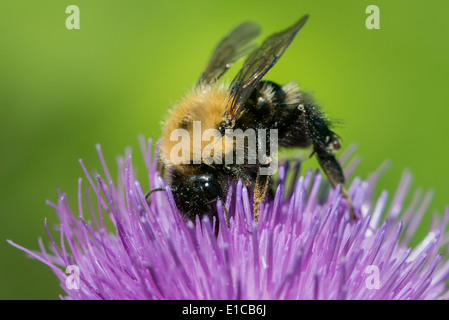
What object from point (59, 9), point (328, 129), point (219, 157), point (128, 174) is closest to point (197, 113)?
point (219, 157)

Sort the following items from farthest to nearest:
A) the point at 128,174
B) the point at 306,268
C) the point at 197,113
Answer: the point at 128,174, the point at 197,113, the point at 306,268

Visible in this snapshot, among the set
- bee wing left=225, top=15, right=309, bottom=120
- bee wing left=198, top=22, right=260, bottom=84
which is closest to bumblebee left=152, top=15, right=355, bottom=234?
bee wing left=225, top=15, right=309, bottom=120

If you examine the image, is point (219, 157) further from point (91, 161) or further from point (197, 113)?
point (91, 161)

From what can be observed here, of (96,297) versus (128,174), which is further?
(128,174)

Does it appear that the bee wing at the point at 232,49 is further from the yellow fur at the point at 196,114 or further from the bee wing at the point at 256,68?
the bee wing at the point at 256,68

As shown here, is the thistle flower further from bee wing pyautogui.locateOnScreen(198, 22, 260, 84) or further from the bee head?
bee wing pyautogui.locateOnScreen(198, 22, 260, 84)
